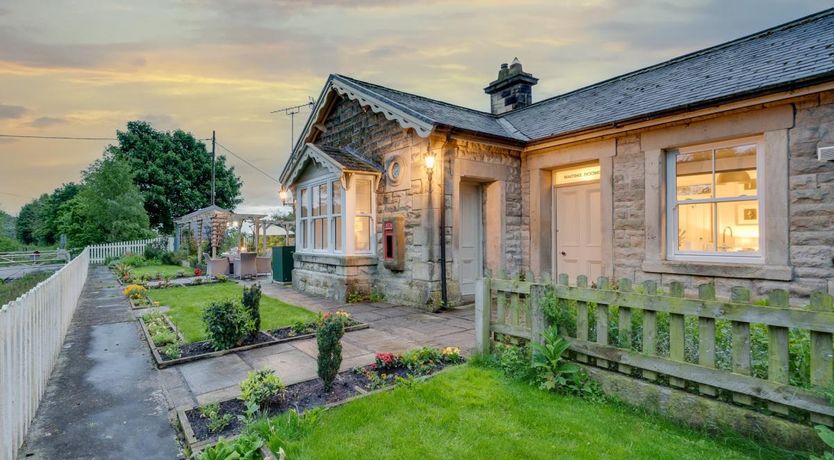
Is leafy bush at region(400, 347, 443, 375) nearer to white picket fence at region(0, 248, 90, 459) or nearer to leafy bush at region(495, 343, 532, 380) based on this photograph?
leafy bush at region(495, 343, 532, 380)

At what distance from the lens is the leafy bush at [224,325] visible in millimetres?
5012

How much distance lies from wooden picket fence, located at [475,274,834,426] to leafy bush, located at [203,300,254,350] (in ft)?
11.4

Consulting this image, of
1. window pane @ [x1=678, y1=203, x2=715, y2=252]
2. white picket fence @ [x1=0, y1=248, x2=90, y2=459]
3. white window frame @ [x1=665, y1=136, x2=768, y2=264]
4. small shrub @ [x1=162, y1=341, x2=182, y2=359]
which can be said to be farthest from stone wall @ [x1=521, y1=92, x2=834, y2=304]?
white picket fence @ [x1=0, y1=248, x2=90, y2=459]

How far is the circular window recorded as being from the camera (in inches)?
335

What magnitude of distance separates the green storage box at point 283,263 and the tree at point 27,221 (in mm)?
55323

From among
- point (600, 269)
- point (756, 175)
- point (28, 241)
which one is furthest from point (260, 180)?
point (28, 241)

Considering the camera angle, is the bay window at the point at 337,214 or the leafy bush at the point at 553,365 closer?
the leafy bush at the point at 553,365

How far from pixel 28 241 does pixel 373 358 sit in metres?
66.6

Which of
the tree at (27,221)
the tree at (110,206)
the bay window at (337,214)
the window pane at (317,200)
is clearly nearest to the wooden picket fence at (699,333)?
the bay window at (337,214)

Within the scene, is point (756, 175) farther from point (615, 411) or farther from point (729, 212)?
point (615, 411)

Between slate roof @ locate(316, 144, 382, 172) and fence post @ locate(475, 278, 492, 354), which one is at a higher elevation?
slate roof @ locate(316, 144, 382, 172)

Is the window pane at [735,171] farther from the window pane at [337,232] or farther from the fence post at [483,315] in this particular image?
the window pane at [337,232]

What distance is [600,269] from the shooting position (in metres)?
7.73

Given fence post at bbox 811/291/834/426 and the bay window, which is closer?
fence post at bbox 811/291/834/426
